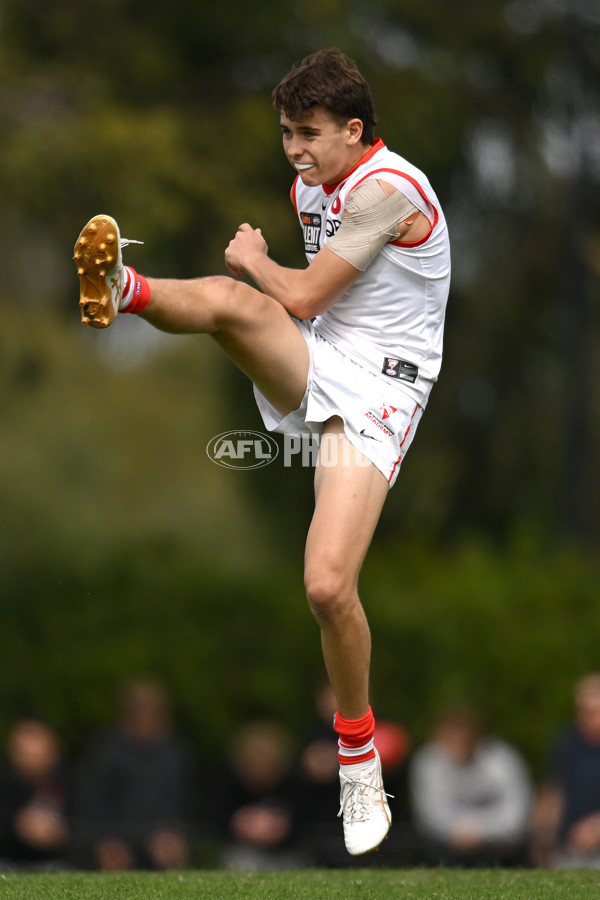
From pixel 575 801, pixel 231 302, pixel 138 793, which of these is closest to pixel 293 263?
pixel 138 793

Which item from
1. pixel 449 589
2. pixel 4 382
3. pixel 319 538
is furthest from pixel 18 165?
pixel 319 538

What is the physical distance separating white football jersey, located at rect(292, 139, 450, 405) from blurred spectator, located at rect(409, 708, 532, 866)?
12.1ft

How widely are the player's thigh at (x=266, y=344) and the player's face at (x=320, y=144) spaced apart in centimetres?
59

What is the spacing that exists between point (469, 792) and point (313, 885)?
2.92 metres

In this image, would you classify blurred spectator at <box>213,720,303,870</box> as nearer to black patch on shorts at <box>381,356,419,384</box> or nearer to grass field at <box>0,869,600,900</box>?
grass field at <box>0,869,600,900</box>

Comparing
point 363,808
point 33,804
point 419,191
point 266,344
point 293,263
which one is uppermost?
point 419,191

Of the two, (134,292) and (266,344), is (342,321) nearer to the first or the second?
(266,344)

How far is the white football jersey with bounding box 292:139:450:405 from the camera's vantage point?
5.45 metres

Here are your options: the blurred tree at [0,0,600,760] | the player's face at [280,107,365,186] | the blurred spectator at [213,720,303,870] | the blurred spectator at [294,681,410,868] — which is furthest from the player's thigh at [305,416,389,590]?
the blurred tree at [0,0,600,760]

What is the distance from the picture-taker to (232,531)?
1998 centimetres

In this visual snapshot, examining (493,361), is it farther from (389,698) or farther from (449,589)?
(389,698)

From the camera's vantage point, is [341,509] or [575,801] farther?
[575,801]

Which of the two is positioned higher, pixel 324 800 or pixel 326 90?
pixel 326 90

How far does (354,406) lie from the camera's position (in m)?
5.36
